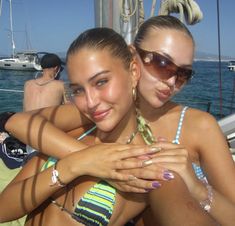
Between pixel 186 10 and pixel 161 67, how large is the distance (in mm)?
1233

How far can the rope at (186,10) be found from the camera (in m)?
3.05

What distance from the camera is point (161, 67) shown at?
2059 millimetres

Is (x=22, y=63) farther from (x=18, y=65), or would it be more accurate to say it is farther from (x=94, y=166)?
(x=94, y=166)

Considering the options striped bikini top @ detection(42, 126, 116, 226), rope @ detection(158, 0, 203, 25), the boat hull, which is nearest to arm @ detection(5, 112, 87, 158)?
striped bikini top @ detection(42, 126, 116, 226)

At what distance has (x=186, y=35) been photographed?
6.89 ft

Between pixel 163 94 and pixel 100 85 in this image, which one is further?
pixel 163 94

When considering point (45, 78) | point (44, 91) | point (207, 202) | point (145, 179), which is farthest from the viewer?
point (45, 78)

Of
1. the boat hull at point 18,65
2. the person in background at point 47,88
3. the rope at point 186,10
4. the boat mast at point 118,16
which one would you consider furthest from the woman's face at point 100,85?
the boat hull at point 18,65

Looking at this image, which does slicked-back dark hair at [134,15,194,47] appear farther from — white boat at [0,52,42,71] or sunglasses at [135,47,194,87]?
white boat at [0,52,42,71]

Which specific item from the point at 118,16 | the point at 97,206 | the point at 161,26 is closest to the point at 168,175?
the point at 97,206

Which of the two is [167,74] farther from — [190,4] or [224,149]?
[190,4]

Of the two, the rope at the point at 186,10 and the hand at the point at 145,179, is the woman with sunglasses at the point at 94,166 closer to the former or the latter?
the hand at the point at 145,179

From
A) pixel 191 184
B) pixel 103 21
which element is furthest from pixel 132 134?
pixel 103 21

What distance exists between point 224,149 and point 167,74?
1.67 feet
